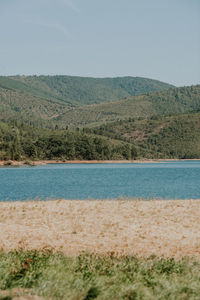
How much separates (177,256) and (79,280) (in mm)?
5226

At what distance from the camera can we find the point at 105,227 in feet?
59.5

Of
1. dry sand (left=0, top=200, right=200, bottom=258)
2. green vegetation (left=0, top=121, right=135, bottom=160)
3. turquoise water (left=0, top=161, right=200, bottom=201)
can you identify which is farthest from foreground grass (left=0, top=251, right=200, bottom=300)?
green vegetation (left=0, top=121, right=135, bottom=160)

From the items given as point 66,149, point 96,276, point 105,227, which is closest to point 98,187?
point 105,227

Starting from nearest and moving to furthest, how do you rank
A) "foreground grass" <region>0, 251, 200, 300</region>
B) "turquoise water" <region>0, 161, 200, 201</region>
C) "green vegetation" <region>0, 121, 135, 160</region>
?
1. "foreground grass" <region>0, 251, 200, 300</region>
2. "turquoise water" <region>0, 161, 200, 201</region>
3. "green vegetation" <region>0, 121, 135, 160</region>

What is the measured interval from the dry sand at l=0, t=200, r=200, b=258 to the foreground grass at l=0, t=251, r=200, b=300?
183 centimetres

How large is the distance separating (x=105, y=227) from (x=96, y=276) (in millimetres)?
7947

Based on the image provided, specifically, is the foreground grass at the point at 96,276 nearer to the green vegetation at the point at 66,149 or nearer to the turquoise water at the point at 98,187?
the turquoise water at the point at 98,187

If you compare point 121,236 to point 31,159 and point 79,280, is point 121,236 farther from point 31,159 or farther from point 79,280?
point 31,159

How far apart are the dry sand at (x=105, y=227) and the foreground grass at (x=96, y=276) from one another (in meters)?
1.83

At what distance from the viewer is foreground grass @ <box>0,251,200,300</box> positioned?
29.5 ft

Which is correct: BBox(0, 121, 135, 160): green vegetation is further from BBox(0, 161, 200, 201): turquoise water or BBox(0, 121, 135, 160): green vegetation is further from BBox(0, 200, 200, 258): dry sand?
BBox(0, 200, 200, 258): dry sand

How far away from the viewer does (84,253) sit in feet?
45.2

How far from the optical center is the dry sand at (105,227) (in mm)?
15117

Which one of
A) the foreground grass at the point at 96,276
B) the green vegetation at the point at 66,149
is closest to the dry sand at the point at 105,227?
the foreground grass at the point at 96,276
